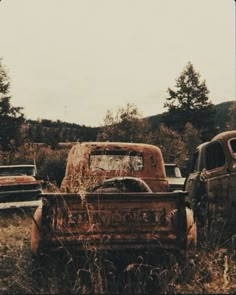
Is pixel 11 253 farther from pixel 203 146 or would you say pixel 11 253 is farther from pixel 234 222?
pixel 203 146

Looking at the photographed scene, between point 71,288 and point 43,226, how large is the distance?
2.30 ft

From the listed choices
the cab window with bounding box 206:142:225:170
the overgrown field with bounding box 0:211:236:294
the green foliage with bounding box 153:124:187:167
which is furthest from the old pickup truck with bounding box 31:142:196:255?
the green foliage with bounding box 153:124:187:167

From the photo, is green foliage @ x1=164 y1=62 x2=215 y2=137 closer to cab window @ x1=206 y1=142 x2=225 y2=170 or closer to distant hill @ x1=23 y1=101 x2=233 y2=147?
distant hill @ x1=23 y1=101 x2=233 y2=147

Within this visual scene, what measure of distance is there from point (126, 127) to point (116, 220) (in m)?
46.5

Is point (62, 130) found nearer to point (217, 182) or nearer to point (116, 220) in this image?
point (217, 182)

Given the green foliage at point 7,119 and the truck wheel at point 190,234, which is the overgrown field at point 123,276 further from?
the green foliage at point 7,119

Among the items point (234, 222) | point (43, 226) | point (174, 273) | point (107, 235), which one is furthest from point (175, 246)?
point (234, 222)

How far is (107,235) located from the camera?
523 centimetres

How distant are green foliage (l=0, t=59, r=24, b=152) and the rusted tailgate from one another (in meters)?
45.4

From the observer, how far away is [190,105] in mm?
66812

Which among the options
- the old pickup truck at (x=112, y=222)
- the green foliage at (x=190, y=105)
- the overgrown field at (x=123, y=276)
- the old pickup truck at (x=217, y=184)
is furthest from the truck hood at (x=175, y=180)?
the green foliage at (x=190, y=105)

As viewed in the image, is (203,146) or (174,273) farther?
(203,146)

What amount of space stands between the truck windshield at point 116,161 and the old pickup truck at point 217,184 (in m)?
1.16

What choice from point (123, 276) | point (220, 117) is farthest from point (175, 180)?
point (220, 117)
